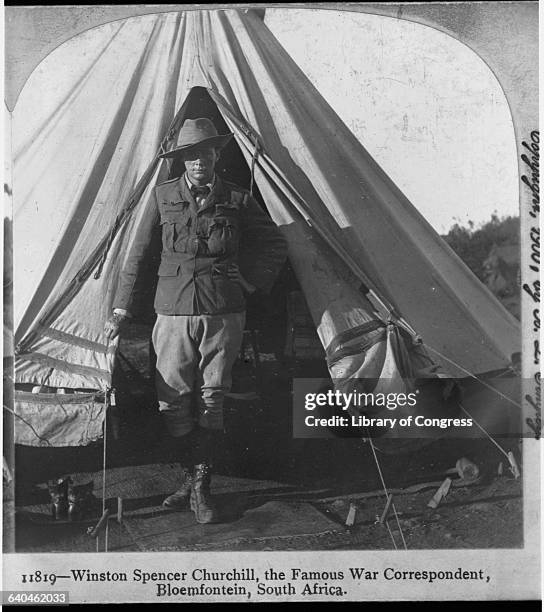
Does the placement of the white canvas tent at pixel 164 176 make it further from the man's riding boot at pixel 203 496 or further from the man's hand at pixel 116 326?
the man's riding boot at pixel 203 496

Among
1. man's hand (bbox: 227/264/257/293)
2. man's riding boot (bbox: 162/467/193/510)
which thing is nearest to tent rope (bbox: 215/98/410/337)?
man's hand (bbox: 227/264/257/293)

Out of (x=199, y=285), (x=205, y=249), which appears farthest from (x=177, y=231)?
(x=199, y=285)

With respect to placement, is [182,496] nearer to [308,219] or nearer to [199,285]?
[199,285]

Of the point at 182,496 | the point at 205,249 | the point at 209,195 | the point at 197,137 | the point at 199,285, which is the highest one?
the point at 197,137

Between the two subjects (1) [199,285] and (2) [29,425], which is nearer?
(1) [199,285]

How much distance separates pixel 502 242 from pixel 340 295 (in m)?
0.92

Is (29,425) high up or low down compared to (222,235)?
down

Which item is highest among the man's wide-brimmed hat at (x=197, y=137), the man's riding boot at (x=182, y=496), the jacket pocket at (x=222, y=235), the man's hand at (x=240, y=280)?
the man's wide-brimmed hat at (x=197, y=137)

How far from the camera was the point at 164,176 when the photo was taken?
12.2 feet

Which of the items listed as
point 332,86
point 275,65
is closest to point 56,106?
point 275,65

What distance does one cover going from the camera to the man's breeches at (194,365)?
366 centimetres

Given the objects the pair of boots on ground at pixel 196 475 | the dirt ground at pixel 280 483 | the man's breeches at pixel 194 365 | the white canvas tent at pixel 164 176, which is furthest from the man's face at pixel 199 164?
the pair of boots on ground at pixel 196 475

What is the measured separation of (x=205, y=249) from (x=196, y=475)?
119 centimetres

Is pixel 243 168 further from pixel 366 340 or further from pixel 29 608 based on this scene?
pixel 29 608
